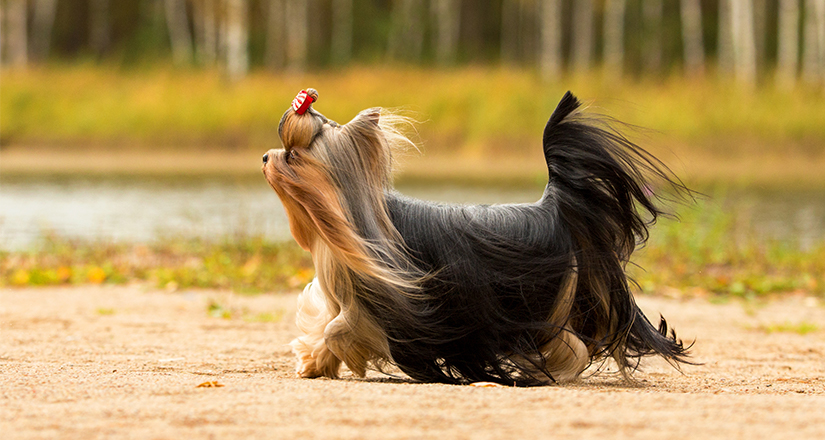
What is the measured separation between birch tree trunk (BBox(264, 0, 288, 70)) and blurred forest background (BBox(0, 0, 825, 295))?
136 mm

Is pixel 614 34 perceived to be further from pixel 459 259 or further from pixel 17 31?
pixel 459 259

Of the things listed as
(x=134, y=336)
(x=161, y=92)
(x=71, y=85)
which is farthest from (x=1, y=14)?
(x=134, y=336)

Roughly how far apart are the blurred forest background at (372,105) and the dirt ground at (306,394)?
1.30m

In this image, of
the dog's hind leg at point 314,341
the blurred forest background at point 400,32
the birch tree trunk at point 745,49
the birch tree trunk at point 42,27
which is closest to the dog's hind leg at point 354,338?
the dog's hind leg at point 314,341

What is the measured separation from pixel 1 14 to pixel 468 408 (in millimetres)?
34139

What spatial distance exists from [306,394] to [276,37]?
31972mm

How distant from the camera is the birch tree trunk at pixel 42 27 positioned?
36.7 m

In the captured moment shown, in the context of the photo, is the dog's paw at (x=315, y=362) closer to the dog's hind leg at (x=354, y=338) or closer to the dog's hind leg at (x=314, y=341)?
the dog's hind leg at (x=314, y=341)

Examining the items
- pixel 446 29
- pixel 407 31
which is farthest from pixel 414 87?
pixel 407 31

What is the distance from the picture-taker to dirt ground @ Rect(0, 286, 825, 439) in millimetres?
2957

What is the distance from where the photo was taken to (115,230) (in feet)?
36.0

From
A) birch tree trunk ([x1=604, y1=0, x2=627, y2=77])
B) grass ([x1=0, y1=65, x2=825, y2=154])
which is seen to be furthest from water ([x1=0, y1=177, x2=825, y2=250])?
birch tree trunk ([x1=604, y1=0, x2=627, y2=77])

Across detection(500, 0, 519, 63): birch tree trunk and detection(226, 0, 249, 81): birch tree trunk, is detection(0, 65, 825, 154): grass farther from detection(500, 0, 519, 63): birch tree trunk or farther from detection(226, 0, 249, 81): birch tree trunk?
detection(500, 0, 519, 63): birch tree trunk

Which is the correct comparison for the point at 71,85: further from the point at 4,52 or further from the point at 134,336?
the point at 134,336
